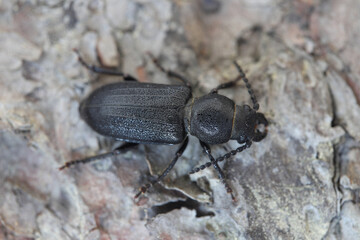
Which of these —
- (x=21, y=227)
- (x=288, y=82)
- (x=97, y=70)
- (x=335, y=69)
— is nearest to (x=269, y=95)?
(x=288, y=82)

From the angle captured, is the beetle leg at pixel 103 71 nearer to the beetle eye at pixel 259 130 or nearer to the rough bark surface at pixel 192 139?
the rough bark surface at pixel 192 139

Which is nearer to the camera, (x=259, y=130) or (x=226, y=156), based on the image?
(x=226, y=156)

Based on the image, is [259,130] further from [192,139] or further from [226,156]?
[192,139]

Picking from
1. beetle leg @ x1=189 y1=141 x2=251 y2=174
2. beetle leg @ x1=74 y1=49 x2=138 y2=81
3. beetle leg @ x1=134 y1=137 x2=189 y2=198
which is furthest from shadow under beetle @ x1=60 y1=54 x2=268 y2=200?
beetle leg @ x1=74 y1=49 x2=138 y2=81

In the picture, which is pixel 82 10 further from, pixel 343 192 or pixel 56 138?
pixel 343 192

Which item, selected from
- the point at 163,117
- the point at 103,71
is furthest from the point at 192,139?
the point at 103,71

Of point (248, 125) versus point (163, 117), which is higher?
point (248, 125)

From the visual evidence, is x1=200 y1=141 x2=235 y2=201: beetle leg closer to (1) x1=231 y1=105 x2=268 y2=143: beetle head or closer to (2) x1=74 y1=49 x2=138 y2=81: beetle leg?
(1) x1=231 y1=105 x2=268 y2=143: beetle head
